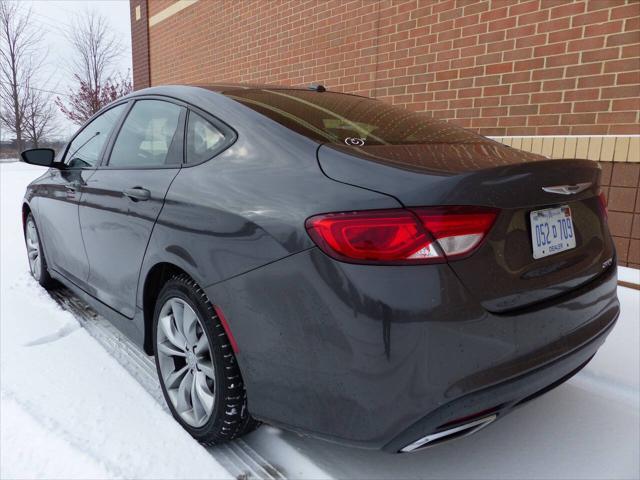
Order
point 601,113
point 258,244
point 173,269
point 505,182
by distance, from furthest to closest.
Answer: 1. point 601,113
2. point 173,269
3. point 258,244
4. point 505,182

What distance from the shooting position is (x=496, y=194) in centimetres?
150

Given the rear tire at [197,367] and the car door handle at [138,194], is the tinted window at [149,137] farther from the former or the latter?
the rear tire at [197,367]

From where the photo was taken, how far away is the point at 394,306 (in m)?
1.37

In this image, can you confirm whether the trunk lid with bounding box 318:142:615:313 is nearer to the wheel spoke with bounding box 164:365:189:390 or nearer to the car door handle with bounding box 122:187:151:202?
the car door handle with bounding box 122:187:151:202

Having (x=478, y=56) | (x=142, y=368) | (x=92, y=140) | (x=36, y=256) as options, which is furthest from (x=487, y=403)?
(x=478, y=56)

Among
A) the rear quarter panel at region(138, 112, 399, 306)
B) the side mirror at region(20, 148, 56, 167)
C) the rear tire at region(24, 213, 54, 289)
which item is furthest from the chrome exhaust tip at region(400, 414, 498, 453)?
the rear tire at region(24, 213, 54, 289)

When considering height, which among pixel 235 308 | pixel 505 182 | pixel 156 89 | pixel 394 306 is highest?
pixel 156 89

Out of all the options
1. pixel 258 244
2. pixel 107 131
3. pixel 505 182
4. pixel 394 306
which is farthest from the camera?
pixel 107 131

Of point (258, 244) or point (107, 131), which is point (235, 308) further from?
point (107, 131)

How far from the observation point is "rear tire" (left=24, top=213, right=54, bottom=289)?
3.87 meters

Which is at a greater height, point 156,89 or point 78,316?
point 156,89

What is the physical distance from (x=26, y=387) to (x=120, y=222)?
946 millimetres

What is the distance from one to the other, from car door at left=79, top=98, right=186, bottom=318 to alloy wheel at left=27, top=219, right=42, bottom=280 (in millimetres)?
1355

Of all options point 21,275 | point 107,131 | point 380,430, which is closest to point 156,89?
point 107,131
